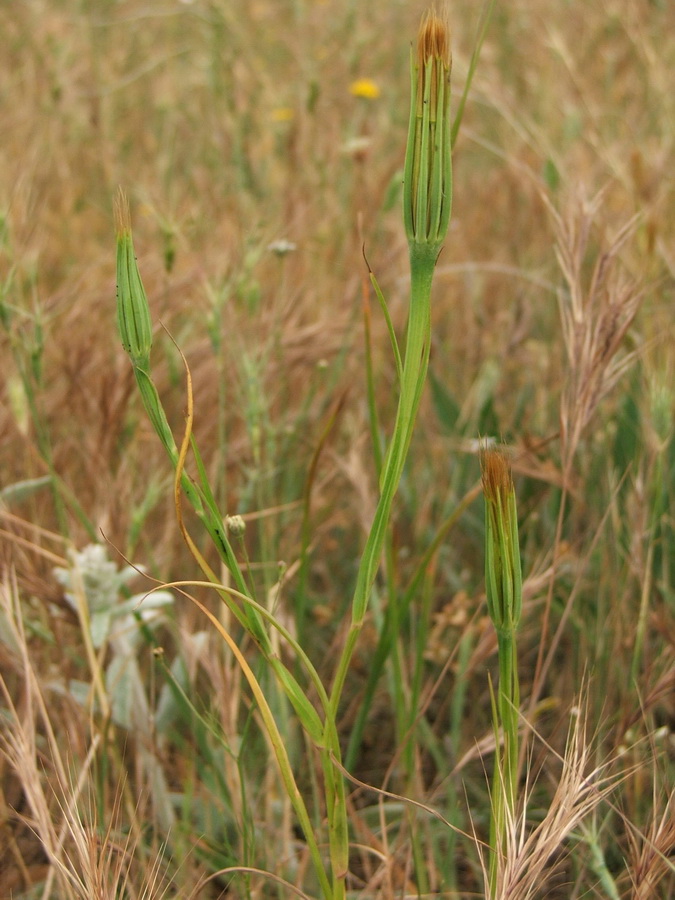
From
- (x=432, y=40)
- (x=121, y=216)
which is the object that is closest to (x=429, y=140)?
(x=432, y=40)

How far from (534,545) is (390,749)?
32cm

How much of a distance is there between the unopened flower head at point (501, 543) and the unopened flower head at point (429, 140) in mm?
121

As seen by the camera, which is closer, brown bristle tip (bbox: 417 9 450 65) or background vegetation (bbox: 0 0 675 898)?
brown bristle tip (bbox: 417 9 450 65)

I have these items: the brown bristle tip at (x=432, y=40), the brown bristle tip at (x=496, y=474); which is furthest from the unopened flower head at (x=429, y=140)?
the brown bristle tip at (x=496, y=474)

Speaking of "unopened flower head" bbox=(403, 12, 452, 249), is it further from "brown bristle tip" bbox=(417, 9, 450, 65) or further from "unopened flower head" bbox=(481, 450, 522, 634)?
"unopened flower head" bbox=(481, 450, 522, 634)

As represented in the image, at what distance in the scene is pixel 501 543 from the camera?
1.65 ft

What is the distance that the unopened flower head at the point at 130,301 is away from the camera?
19.3 inches

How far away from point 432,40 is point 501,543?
0.84 ft

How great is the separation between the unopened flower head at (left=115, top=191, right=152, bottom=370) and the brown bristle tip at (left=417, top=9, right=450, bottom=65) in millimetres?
174

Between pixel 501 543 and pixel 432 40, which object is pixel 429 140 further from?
pixel 501 543

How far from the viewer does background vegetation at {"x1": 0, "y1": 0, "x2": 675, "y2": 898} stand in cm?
75

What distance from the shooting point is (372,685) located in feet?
2.74

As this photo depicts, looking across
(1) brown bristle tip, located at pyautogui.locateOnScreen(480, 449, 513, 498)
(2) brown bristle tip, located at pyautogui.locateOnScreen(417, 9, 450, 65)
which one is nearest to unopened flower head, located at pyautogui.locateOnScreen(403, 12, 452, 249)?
(2) brown bristle tip, located at pyautogui.locateOnScreen(417, 9, 450, 65)

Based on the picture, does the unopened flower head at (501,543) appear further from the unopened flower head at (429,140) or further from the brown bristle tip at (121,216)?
the brown bristle tip at (121,216)
